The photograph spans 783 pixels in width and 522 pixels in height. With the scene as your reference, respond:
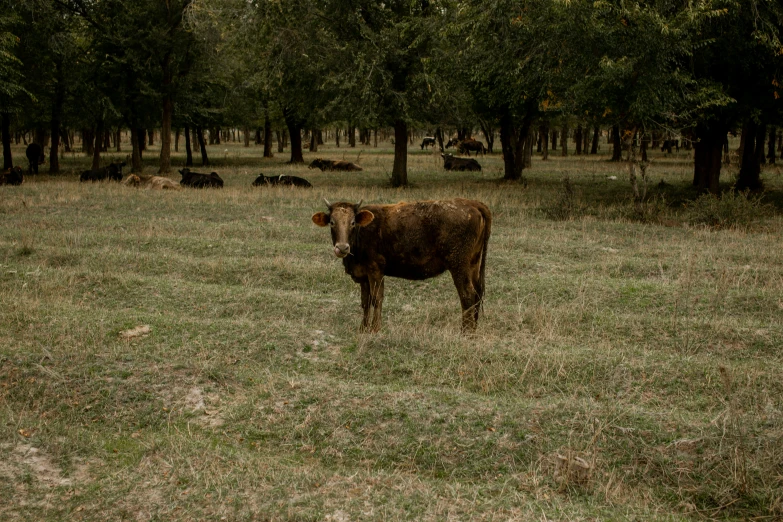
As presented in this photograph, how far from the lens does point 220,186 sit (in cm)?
2425

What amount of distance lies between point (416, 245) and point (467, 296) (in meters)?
0.91

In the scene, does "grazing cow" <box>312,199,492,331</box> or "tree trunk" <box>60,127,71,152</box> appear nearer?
"grazing cow" <box>312,199,492,331</box>

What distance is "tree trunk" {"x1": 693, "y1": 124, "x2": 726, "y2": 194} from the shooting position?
19.5 meters

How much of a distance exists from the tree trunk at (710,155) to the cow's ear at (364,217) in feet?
47.6

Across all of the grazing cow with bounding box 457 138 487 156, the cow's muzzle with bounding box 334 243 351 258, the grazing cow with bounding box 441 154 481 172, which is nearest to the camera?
the cow's muzzle with bounding box 334 243 351 258

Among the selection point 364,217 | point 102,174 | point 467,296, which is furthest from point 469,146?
point 364,217

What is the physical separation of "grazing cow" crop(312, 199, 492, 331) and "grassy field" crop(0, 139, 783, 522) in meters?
0.62

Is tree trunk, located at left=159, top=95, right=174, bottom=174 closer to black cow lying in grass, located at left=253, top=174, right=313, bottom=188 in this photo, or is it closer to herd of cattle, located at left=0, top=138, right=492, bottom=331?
black cow lying in grass, located at left=253, top=174, right=313, bottom=188

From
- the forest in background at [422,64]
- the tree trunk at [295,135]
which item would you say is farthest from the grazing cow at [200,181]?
the tree trunk at [295,135]

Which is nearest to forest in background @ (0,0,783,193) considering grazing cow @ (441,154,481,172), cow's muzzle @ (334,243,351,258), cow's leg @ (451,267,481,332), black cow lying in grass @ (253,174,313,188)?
black cow lying in grass @ (253,174,313,188)

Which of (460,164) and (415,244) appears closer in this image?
(415,244)

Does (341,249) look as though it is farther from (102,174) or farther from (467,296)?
(102,174)

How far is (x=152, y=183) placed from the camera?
2328 centimetres

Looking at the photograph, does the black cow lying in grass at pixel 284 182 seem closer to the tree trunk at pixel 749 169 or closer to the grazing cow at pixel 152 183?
the grazing cow at pixel 152 183
